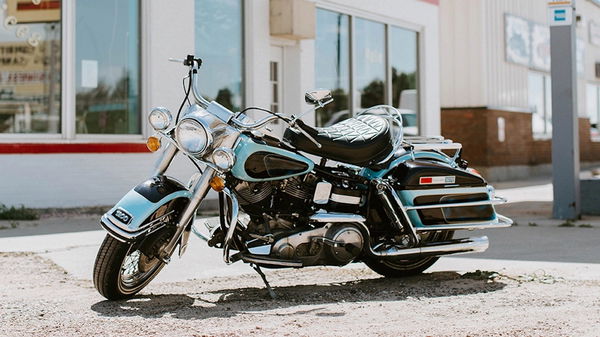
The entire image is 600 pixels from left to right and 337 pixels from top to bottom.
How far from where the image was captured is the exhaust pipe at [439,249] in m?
5.55

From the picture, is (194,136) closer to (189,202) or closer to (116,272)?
(189,202)

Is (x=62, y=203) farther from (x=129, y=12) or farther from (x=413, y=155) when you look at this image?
(x=413, y=155)

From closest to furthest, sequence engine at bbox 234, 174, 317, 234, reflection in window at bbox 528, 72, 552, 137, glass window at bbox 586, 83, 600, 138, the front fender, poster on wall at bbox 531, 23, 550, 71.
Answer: the front fender → engine at bbox 234, 174, 317, 234 → poster on wall at bbox 531, 23, 550, 71 → reflection in window at bbox 528, 72, 552, 137 → glass window at bbox 586, 83, 600, 138

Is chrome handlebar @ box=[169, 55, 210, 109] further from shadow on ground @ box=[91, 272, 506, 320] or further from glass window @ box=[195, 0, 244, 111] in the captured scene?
glass window @ box=[195, 0, 244, 111]

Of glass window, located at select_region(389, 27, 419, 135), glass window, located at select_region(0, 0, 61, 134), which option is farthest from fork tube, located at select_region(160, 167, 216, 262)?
glass window, located at select_region(389, 27, 419, 135)

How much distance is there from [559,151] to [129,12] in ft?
18.0

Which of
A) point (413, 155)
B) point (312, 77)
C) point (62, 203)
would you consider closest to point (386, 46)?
point (312, 77)

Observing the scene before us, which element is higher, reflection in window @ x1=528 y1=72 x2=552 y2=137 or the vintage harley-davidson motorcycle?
reflection in window @ x1=528 y1=72 x2=552 y2=137

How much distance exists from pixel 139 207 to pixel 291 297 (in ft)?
3.61

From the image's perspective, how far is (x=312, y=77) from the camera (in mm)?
12945

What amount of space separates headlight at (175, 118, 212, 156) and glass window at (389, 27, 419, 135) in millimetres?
10366

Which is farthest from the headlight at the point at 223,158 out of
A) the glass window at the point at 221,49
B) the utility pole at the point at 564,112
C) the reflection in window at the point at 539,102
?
the reflection in window at the point at 539,102

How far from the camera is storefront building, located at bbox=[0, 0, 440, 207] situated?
32.3ft

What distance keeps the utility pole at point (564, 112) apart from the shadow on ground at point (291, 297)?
4.40 meters
